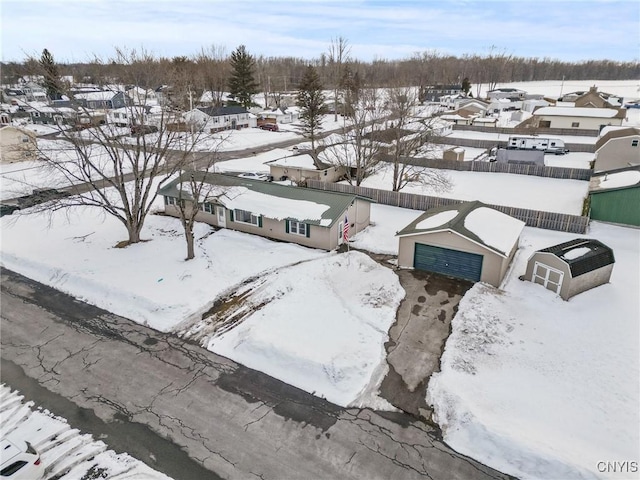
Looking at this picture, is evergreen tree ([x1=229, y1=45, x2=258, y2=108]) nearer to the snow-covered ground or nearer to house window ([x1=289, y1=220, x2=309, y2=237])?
house window ([x1=289, y1=220, x2=309, y2=237])

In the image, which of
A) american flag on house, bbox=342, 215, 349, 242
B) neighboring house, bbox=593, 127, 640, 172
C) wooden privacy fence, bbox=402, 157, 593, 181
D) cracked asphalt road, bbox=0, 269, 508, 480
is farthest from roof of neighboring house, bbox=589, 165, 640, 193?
cracked asphalt road, bbox=0, 269, 508, 480

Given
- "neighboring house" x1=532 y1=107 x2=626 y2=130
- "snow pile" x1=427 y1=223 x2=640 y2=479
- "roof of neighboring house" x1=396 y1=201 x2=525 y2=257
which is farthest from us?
"neighboring house" x1=532 y1=107 x2=626 y2=130

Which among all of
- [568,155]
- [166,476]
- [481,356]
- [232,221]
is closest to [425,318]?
[481,356]

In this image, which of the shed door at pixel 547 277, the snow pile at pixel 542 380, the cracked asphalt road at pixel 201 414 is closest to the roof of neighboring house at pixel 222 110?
the cracked asphalt road at pixel 201 414

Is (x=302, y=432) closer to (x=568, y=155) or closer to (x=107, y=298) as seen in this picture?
(x=107, y=298)

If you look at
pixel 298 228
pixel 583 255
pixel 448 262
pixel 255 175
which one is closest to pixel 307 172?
pixel 255 175

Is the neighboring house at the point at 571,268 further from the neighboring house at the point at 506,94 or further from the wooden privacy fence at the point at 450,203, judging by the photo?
the neighboring house at the point at 506,94
